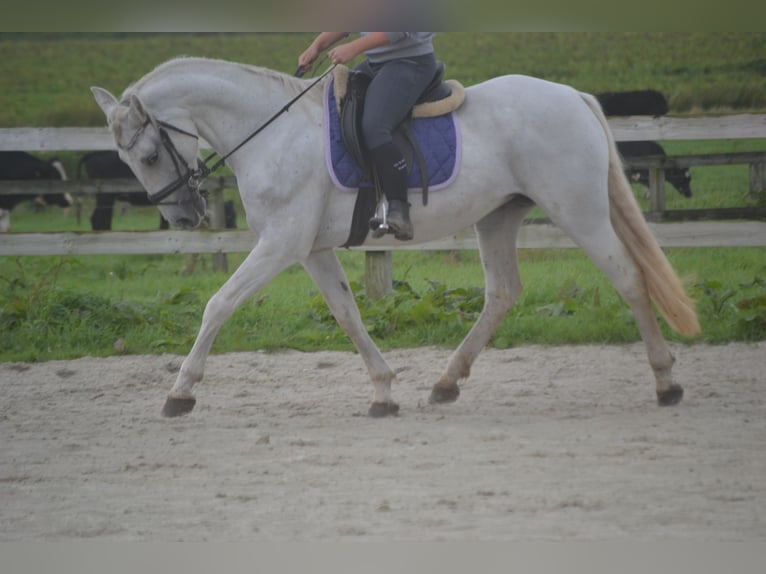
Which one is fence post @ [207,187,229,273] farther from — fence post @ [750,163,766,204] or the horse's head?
fence post @ [750,163,766,204]

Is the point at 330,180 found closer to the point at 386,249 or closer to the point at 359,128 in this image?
the point at 359,128

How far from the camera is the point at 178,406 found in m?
4.83

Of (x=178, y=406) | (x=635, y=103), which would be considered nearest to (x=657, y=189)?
(x=635, y=103)

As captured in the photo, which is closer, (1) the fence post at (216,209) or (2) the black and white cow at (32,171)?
(1) the fence post at (216,209)

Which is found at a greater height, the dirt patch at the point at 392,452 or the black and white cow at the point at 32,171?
the dirt patch at the point at 392,452

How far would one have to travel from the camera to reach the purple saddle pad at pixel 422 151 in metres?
4.78

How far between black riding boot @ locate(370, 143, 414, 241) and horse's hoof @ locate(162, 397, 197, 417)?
3.73 feet

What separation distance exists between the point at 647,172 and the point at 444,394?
3644 mm

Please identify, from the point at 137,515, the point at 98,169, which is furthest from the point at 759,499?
the point at 98,169

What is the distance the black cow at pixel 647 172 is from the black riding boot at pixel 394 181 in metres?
3.63

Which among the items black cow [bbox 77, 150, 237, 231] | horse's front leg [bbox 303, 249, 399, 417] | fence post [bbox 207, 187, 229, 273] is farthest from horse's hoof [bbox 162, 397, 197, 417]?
black cow [bbox 77, 150, 237, 231]

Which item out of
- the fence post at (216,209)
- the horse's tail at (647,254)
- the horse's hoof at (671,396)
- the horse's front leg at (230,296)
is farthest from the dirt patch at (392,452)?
the fence post at (216,209)

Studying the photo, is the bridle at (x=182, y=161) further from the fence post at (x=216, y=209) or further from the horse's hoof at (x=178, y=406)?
the fence post at (x=216, y=209)

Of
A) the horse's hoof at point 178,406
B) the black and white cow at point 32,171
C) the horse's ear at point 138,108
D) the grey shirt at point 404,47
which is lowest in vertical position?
the black and white cow at point 32,171
